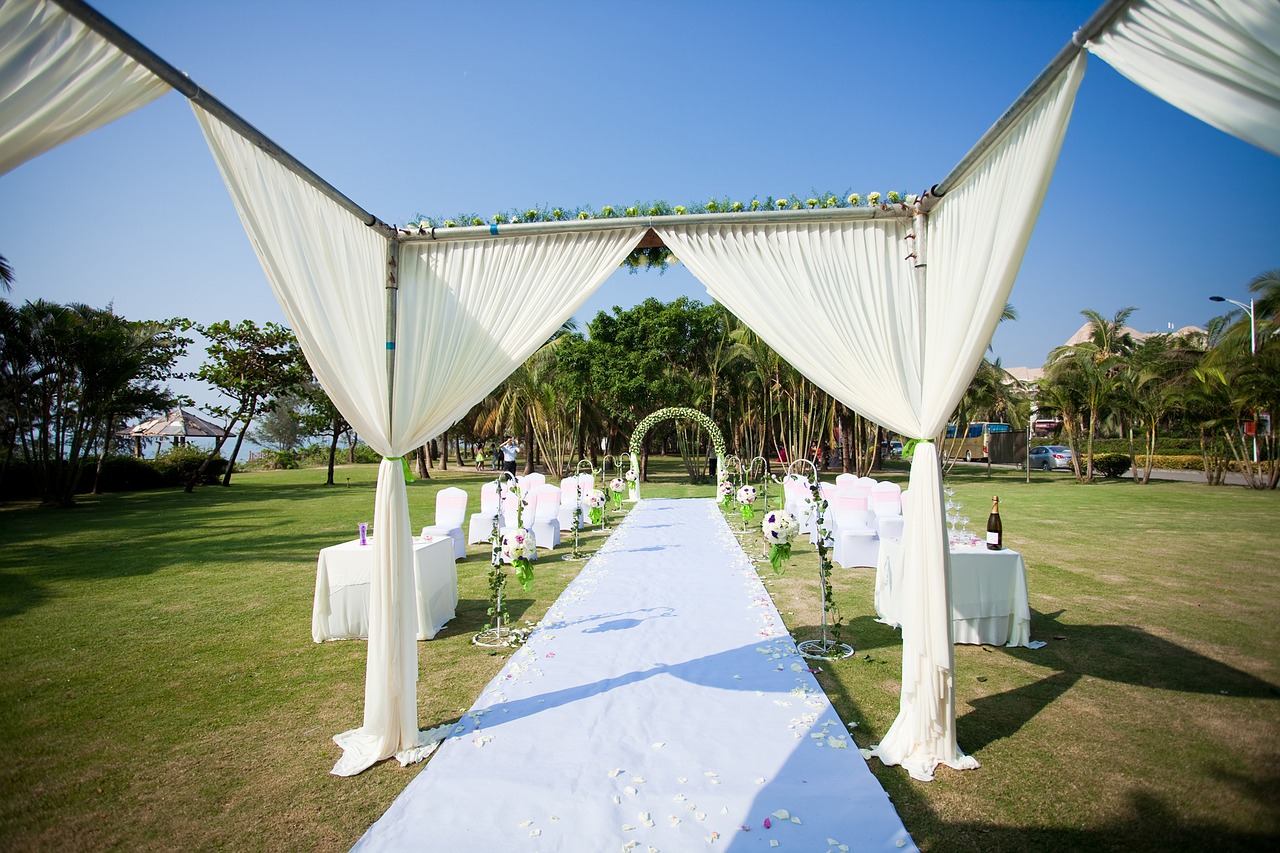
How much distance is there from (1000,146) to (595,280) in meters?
2.37

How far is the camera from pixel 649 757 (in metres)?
3.18

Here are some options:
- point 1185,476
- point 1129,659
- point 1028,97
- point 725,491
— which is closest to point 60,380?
point 725,491

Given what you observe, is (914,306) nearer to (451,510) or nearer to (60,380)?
(451,510)

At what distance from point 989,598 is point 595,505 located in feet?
22.6

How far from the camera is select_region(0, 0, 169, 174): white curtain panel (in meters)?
1.76

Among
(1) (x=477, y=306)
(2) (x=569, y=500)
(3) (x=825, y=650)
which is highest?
(1) (x=477, y=306)

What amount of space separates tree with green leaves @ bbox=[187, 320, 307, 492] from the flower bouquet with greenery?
47.0ft

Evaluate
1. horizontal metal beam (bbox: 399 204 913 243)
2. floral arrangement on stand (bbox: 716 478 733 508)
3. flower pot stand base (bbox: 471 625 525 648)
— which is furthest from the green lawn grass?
floral arrangement on stand (bbox: 716 478 733 508)

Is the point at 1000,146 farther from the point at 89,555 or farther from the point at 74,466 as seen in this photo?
the point at 74,466

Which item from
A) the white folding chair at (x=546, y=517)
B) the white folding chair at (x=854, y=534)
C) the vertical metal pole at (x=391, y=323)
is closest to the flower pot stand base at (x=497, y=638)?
the vertical metal pole at (x=391, y=323)

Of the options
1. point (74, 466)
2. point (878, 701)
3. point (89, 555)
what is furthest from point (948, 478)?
point (74, 466)

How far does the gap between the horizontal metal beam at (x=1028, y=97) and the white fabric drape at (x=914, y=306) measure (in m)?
0.04

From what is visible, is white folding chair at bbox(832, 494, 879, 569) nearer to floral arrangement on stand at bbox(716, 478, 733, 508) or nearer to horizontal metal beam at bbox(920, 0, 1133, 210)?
floral arrangement on stand at bbox(716, 478, 733, 508)

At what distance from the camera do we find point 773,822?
2.60 m
